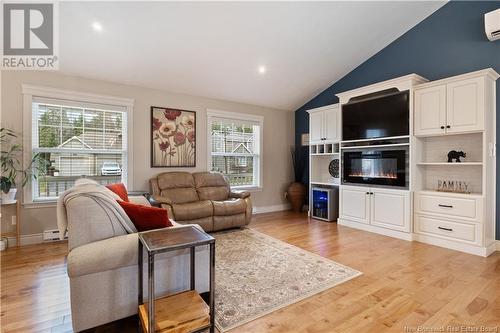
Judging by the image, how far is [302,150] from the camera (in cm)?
583

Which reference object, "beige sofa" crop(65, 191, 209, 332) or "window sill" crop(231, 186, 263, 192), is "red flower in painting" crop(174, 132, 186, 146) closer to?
"window sill" crop(231, 186, 263, 192)

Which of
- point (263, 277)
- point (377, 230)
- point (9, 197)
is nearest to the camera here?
point (263, 277)

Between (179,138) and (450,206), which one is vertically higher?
(179,138)

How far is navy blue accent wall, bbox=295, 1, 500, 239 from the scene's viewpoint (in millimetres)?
3352

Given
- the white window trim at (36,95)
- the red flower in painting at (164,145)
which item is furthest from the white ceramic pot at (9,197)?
the red flower in painting at (164,145)

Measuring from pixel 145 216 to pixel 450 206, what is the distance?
12.0 ft

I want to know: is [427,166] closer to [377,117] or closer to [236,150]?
[377,117]

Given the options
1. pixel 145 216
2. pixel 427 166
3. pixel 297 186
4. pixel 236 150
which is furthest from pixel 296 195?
pixel 145 216

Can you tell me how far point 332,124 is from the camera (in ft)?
15.8

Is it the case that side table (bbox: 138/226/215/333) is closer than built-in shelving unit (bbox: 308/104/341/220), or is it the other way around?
side table (bbox: 138/226/215/333)

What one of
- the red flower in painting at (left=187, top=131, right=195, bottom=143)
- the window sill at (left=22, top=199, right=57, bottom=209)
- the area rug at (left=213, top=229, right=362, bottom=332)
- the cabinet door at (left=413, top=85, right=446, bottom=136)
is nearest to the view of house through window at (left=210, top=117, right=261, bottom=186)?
the red flower in painting at (left=187, top=131, right=195, bottom=143)

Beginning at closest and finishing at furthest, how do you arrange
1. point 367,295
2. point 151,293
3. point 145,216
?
point 151,293, point 145,216, point 367,295

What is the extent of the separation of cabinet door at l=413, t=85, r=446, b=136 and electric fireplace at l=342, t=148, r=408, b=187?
1.29 feet

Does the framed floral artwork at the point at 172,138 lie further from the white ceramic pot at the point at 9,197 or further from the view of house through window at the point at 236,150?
the white ceramic pot at the point at 9,197
